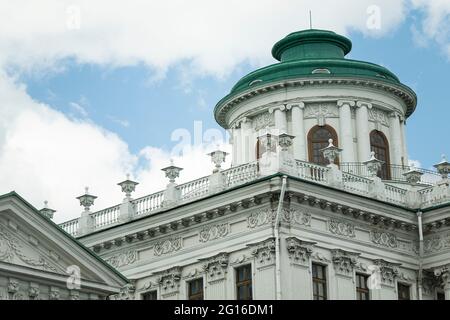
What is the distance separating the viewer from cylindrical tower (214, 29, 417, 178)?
5828cm

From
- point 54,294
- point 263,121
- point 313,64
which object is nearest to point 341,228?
point 263,121

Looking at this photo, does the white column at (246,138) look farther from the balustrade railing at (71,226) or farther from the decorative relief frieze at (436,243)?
the decorative relief frieze at (436,243)

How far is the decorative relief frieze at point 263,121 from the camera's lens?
194 feet

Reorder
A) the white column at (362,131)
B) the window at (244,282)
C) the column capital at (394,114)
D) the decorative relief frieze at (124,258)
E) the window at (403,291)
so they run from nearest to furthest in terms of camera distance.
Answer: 1. the window at (244,282)
2. the window at (403,291)
3. the decorative relief frieze at (124,258)
4. the white column at (362,131)
5. the column capital at (394,114)

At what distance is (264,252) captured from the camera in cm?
4822

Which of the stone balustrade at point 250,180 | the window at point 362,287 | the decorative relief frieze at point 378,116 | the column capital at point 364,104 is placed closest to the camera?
the window at point 362,287

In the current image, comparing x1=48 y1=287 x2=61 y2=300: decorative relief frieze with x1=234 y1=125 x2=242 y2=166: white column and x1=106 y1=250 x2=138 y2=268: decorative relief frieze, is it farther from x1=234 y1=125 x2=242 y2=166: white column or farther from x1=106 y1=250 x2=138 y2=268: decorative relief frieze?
x1=234 y1=125 x2=242 y2=166: white column

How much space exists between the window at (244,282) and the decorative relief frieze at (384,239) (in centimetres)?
565

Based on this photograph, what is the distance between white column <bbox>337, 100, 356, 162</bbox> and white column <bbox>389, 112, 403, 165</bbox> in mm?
2619

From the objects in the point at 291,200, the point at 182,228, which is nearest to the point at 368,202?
the point at 291,200

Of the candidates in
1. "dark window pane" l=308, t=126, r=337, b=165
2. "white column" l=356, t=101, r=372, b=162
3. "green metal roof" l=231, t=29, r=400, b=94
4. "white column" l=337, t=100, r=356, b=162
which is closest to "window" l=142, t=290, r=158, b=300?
"dark window pane" l=308, t=126, r=337, b=165

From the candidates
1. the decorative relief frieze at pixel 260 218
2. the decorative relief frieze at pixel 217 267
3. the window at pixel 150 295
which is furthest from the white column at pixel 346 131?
the window at pixel 150 295

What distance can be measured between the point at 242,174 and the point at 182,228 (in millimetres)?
3244
